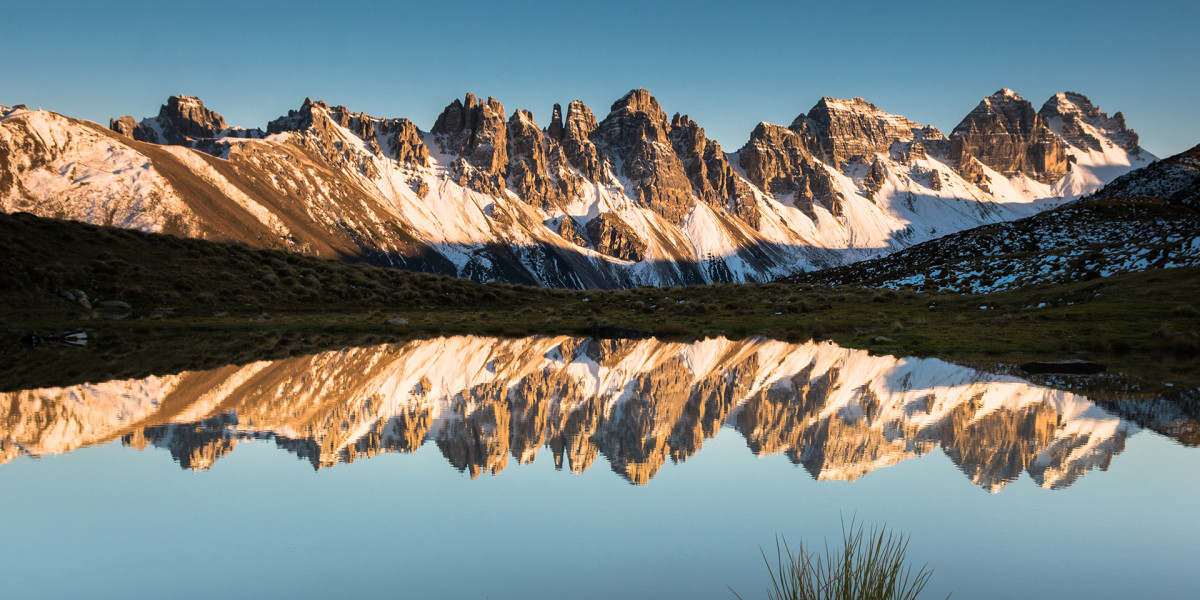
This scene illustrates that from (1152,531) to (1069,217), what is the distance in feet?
290

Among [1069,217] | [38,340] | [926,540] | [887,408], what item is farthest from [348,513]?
[1069,217]

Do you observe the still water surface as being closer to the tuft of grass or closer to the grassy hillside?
the tuft of grass

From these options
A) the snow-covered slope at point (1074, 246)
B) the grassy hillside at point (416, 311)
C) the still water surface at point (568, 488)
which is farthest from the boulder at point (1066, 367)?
the snow-covered slope at point (1074, 246)

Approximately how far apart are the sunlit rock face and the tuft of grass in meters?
3.02

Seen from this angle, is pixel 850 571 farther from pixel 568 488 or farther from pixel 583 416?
pixel 583 416

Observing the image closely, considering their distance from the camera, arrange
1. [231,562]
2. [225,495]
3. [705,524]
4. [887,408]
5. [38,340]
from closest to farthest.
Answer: [231,562], [705,524], [225,495], [887,408], [38,340]

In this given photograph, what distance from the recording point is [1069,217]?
82500 mm

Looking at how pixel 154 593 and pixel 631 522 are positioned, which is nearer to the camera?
pixel 154 593

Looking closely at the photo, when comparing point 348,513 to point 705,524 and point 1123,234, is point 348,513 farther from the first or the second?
point 1123,234

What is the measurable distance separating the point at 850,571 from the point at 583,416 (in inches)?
365

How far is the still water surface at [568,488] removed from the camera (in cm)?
742

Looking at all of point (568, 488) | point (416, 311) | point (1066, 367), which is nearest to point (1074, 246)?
point (1066, 367)

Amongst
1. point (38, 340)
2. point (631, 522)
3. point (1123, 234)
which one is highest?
Answer: point (1123, 234)

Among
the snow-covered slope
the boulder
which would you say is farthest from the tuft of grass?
the snow-covered slope
